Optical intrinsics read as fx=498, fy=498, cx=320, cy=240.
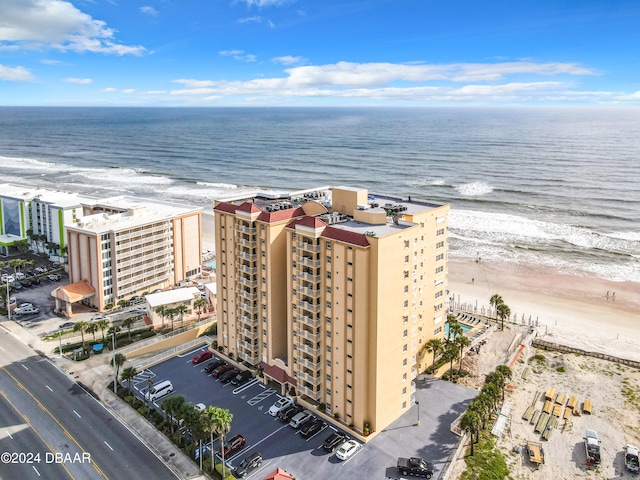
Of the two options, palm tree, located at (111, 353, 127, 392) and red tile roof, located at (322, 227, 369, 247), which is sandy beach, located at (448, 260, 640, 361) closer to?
red tile roof, located at (322, 227, 369, 247)

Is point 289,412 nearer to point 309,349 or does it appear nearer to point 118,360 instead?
point 309,349

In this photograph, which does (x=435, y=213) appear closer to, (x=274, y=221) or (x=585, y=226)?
(x=274, y=221)

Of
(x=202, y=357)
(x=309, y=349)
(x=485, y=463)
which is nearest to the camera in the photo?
(x=485, y=463)

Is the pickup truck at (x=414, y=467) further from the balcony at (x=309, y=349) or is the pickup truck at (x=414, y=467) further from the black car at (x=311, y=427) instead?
the balcony at (x=309, y=349)

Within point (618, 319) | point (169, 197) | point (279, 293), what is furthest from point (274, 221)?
point (169, 197)

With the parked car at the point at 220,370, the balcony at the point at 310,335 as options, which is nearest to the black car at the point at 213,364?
the parked car at the point at 220,370

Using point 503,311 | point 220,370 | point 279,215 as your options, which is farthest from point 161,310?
point 503,311
